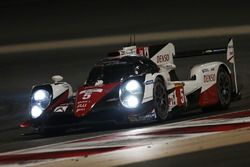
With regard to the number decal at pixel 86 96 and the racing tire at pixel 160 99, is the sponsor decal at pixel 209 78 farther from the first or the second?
the number decal at pixel 86 96

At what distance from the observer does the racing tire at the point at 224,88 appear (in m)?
13.9

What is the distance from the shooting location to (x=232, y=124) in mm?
9641

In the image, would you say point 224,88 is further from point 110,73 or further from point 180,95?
point 110,73

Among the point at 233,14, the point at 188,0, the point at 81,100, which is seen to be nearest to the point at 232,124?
the point at 81,100

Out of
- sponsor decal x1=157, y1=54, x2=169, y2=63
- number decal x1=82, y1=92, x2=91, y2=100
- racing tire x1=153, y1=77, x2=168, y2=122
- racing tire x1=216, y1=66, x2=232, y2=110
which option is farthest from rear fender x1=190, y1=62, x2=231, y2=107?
number decal x1=82, y1=92, x2=91, y2=100

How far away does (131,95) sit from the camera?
11305 mm

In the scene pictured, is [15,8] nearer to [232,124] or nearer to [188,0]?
[188,0]

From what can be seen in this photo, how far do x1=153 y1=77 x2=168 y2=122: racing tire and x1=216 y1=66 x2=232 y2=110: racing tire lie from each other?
2170 millimetres

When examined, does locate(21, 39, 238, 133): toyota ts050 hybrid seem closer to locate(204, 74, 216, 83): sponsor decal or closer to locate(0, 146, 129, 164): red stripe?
locate(204, 74, 216, 83): sponsor decal

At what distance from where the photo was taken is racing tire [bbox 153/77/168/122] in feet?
38.1

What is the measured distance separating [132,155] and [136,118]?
143 inches

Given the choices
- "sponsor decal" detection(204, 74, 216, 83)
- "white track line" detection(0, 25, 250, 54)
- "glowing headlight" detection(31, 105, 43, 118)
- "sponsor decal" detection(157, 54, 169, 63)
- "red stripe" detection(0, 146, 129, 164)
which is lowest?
"red stripe" detection(0, 146, 129, 164)

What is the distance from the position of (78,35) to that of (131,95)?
572 inches

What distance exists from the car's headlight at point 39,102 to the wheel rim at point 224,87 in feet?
12.4
